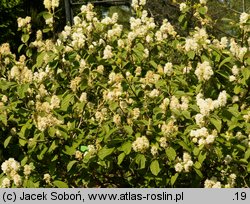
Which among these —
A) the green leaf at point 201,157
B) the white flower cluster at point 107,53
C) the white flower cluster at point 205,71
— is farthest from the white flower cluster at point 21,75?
the green leaf at point 201,157

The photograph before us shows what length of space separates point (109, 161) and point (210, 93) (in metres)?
0.76

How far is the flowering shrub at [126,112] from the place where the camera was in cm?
253

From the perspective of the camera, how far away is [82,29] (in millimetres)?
3400

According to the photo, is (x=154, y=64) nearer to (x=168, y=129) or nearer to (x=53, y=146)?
(x=168, y=129)

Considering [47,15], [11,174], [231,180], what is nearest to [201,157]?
[231,180]

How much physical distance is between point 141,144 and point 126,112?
29 cm

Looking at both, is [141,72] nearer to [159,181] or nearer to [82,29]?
[82,29]

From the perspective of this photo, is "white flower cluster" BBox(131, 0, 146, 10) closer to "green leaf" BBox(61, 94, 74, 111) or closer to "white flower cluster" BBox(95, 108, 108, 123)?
"green leaf" BBox(61, 94, 74, 111)

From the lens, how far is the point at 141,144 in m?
2.43

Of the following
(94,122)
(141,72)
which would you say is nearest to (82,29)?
(141,72)

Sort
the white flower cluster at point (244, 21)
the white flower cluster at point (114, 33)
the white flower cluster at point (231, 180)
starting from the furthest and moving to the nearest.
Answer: the white flower cluster at point (114, 33) → the white flower cluster at point (244, 21) → the white flower cluster at point (231, 180)

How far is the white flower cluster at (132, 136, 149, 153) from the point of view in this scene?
2.43m

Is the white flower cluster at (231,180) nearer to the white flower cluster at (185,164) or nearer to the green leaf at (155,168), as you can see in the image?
the white flower cluster at (185,164)

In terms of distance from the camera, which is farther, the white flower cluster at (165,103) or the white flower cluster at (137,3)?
the white flower cluster at (137,3)
